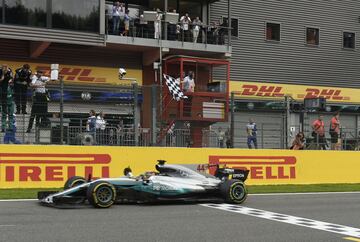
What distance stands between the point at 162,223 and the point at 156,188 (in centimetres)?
244

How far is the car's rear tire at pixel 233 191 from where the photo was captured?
12.8 m

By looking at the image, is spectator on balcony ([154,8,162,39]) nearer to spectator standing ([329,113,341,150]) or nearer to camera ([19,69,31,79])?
spectator standing ([329,113,341,150])

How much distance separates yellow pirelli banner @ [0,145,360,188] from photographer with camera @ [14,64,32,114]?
3.95 feet

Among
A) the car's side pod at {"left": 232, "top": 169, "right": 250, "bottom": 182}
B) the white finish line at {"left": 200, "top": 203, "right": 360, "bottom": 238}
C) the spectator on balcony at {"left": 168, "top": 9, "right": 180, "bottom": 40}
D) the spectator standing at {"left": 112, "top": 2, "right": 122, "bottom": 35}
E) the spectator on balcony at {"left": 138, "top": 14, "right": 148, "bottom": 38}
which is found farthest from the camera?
the spectator on balcony at {"left": 168, "top": 9, "right": 180, "bottom": 40}

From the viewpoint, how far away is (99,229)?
29.2 ft

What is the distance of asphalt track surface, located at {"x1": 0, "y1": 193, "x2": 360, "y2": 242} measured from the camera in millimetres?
8438

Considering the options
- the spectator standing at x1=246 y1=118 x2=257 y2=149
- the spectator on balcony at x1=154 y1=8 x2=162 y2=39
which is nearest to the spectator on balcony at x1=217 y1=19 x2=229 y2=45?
the spectator on balcony at x1=154 y1=8 x2=162 y2=39

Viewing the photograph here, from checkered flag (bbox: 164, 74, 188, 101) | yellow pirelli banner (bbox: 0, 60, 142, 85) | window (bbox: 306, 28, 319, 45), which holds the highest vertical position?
window (bbox: 306, 28, 319, 45)

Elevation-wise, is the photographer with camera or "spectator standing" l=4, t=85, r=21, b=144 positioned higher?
the photographer with camera

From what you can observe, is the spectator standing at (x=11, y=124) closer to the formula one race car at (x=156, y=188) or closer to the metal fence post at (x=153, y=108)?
the formula one race car at (x=156, y=188)

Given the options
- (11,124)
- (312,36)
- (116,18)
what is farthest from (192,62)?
(11,124)

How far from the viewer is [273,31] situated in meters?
31.0

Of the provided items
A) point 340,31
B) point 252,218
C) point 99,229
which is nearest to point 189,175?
point 252,218

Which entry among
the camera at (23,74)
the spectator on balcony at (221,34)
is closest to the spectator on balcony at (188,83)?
the spectator on balcony at (221,34)
